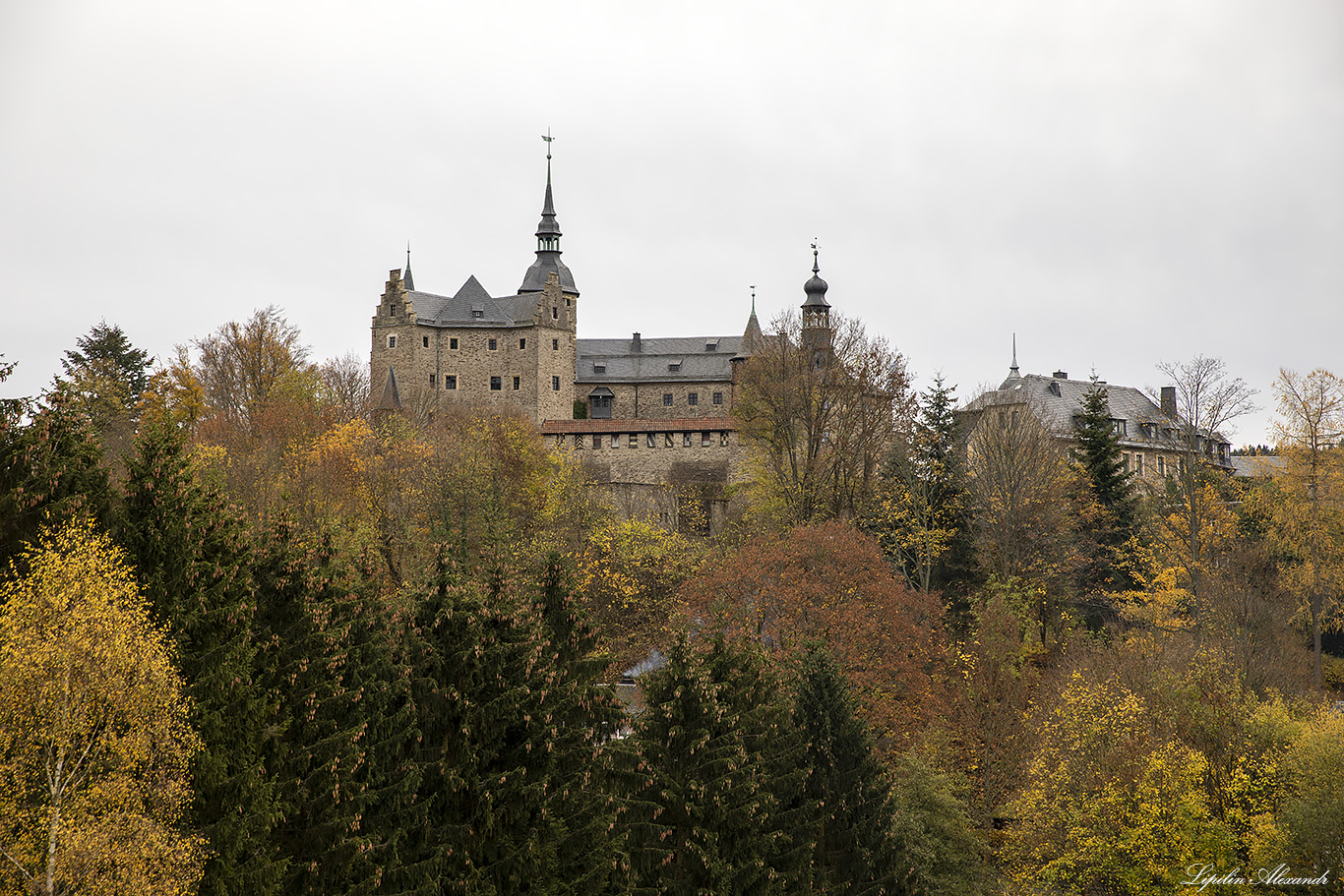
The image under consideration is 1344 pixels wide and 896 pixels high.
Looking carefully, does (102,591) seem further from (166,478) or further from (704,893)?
(704,893)

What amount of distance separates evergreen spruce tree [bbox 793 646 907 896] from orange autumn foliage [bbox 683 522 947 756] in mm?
3380

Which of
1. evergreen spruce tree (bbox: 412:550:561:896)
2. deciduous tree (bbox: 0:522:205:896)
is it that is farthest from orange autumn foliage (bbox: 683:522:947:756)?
deciduous tree (bbox: 0:522:205:896)

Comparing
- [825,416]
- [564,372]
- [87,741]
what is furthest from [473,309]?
[87,741]

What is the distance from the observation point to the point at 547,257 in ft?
239

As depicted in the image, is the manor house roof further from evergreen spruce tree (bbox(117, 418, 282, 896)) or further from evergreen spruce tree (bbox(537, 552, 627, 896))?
evergreen spruce tree (bbox(117, 418, 282, 896))

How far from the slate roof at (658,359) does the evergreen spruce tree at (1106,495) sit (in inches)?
1086

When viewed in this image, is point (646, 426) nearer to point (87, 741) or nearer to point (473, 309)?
point (473, 309)

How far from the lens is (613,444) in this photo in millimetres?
58375

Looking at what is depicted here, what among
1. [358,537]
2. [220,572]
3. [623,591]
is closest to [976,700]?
[623,591]

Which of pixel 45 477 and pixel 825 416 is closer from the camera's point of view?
pixel 45 477

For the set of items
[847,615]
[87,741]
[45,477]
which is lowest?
[87,741]

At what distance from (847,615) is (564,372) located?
3910cm

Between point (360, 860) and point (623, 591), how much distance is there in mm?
21079

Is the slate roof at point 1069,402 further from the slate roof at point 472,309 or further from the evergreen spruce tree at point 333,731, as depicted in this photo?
the evergreen spruce tree at point 333,731
